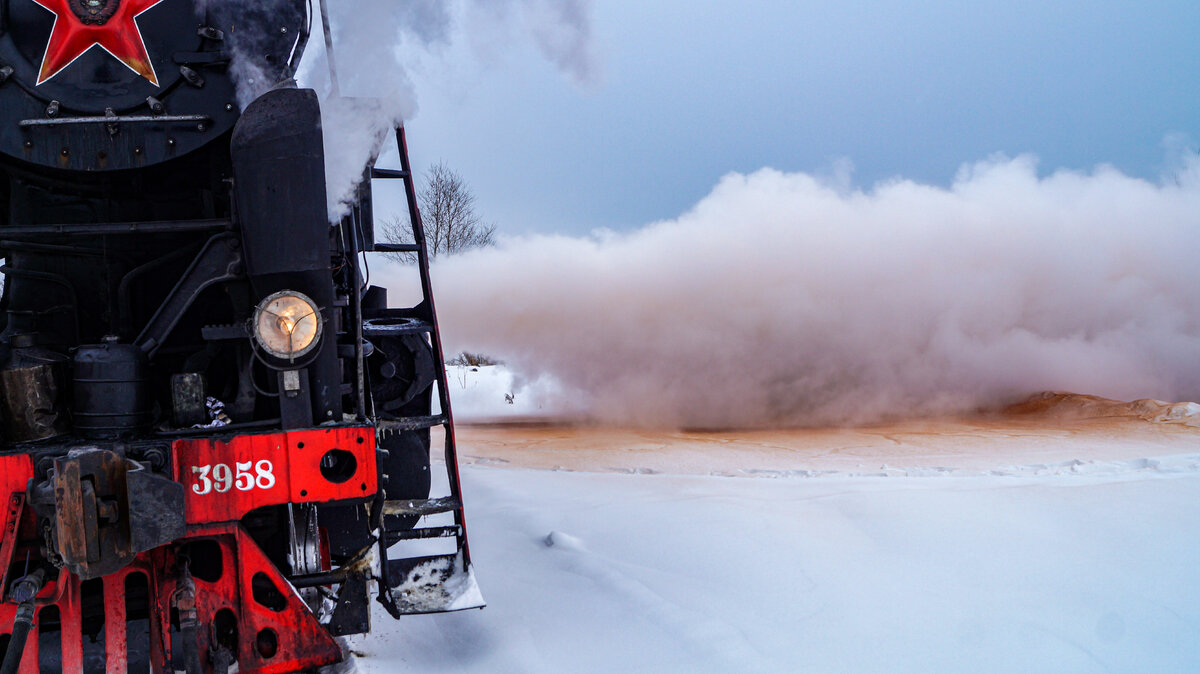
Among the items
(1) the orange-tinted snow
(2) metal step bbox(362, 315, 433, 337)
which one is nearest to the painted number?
(2) metal step bbox(362, 315, 433, 337)

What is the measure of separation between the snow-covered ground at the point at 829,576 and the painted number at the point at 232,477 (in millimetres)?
985

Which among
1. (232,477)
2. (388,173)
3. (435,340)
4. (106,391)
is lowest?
(232,477)

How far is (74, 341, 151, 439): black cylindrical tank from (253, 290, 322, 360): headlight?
52cm

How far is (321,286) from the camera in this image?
2623mm

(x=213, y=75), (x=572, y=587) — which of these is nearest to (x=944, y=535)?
(x=572, y=587)

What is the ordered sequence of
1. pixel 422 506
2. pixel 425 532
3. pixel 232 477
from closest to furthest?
1. pixel 232 477
2. pixel 425 532
3. pixel 422 506

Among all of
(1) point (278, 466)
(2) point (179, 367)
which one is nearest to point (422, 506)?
(1) point (278, 466)

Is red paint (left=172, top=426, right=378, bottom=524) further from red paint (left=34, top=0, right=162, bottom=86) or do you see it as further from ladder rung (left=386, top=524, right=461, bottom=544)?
red paint (left=34, top=0, right=162, bottom=86)

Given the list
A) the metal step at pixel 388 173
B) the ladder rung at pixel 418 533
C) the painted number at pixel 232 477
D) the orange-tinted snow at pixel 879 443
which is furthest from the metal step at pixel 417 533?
the orange-tinted snow at pixel 879 443

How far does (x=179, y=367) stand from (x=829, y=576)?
10.2 feet

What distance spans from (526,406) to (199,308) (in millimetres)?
9622

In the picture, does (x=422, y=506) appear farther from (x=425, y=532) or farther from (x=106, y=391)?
(x=106, y=391)

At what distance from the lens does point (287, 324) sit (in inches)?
101

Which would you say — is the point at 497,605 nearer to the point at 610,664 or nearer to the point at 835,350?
the point at 610,664
